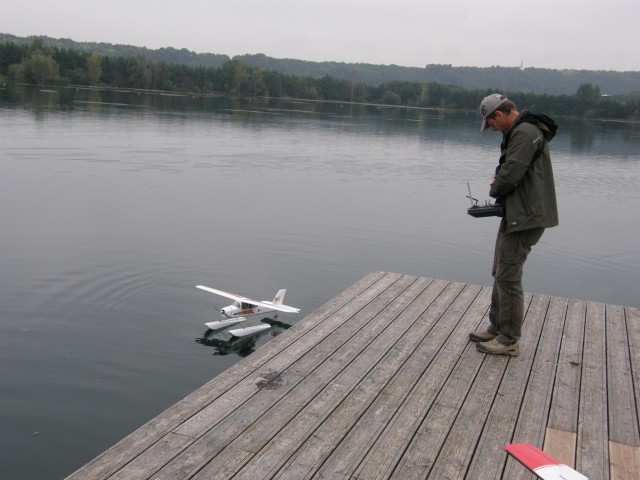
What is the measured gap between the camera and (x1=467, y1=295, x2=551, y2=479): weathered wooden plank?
337 cm

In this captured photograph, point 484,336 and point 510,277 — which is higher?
point 510,277

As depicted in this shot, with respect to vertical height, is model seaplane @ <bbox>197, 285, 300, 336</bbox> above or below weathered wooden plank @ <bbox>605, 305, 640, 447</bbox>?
below

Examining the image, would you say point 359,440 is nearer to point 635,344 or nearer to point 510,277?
point 510,277

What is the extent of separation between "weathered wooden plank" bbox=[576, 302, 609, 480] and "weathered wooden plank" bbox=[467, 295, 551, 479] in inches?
16.1

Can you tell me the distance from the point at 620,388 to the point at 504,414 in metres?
1.17

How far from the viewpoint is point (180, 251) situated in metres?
11.2

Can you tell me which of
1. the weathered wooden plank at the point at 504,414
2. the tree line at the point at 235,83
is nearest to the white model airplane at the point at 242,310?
the weathered wooden plank at the point at 504,414

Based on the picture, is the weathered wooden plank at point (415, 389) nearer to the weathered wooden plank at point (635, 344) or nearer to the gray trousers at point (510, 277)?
the gray trousers at point (510, 277)

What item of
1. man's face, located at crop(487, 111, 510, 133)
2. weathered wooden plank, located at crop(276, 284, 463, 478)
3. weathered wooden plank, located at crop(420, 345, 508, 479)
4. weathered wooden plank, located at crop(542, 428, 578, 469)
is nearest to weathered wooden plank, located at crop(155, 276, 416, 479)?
weathered wooden plank, located at crop(276, 284, 463, 478)

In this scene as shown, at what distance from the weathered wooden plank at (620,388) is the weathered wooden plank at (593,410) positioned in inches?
1.9

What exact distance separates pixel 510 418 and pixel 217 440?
1939 millimetres

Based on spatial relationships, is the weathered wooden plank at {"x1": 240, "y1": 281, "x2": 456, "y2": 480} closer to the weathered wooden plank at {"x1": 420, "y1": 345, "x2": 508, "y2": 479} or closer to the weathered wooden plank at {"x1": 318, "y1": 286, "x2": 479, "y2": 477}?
the weathered wooden plank at {"x1": 318, "y1": 286, "x2": 479, "y2": 477}

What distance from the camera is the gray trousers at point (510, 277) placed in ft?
15.1

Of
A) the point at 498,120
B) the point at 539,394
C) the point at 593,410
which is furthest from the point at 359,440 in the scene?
the point at 498,120
